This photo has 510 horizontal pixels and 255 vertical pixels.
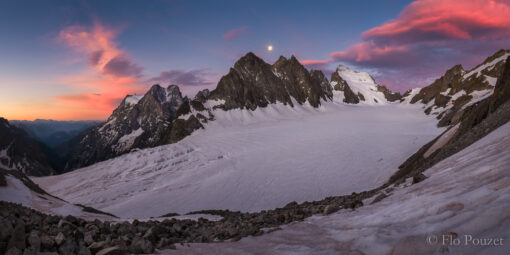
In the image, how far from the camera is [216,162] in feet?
152

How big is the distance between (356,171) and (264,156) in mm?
17762

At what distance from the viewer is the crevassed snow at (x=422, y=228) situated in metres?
3.68

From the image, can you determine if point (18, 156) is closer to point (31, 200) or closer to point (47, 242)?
point (31, 200)

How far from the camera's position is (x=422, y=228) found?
4.59 meters

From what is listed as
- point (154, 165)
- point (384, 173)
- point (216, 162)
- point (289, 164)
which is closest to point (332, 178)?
point (384, 173)

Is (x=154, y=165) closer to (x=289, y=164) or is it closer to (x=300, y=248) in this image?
(x=289, y=164)

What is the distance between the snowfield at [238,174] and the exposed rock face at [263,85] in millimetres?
56916

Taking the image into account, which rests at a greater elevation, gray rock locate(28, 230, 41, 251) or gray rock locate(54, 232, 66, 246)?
gray rock locate(28, 230, 41, 251)

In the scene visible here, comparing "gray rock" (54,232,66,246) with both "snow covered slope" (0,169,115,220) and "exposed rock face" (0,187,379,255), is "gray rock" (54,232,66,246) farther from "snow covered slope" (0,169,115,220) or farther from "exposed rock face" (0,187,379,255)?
"snow covered slope" (0,169,115,220)

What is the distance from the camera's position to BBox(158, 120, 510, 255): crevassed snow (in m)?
3.68

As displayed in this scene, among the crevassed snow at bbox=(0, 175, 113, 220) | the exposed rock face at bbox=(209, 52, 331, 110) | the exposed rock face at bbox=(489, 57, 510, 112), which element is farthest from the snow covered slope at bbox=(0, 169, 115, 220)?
the exposed rock face at bbox=(209, 52, 331, 110)

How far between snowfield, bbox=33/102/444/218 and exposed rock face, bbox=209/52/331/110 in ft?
187

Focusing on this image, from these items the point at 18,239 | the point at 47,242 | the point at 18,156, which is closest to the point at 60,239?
the point at 47,242

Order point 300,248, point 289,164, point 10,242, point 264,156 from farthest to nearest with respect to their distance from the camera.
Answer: point 264,156 < point 289,164 < point 300,248 < point 10,242
